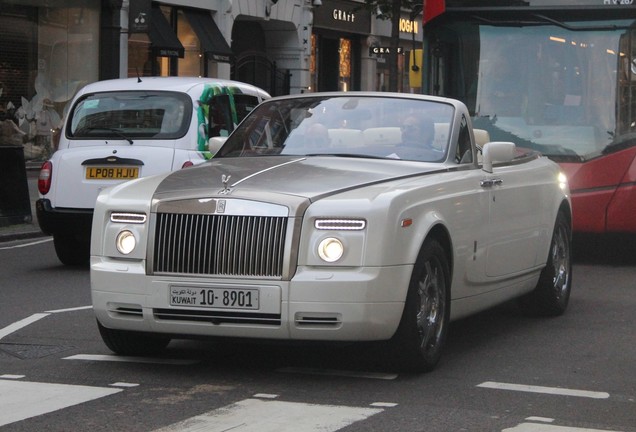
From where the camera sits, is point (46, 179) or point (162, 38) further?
point (162, 38)

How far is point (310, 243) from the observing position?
7.33m

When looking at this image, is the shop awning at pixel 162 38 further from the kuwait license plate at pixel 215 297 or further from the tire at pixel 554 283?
the kuwait license plate at pixel 215 297

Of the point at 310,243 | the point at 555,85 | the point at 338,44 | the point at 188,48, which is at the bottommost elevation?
the point at 310,243

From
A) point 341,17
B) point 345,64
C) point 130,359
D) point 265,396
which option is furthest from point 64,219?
point 345,64

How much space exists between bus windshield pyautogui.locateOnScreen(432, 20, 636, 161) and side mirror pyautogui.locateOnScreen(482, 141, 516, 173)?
599 cm

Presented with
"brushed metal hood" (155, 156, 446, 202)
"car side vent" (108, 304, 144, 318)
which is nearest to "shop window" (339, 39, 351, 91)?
"brushed metal hood" (155, 156, 446, 202)

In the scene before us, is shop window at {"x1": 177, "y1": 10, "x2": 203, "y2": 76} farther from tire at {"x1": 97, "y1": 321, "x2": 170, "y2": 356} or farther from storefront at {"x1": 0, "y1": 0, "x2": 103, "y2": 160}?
tire at {"x1": 97, "y1": 321, "x2": 170, "y2": 356}

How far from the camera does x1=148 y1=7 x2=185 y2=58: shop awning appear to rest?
3197 cm

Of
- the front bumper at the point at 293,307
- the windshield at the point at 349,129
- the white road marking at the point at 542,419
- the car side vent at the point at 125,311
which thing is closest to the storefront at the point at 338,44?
the windshield at the point at 349,129

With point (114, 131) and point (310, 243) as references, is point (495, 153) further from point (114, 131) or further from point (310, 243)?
point (114, 131)

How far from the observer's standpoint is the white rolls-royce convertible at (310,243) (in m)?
7.32

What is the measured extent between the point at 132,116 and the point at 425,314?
667 centimetres

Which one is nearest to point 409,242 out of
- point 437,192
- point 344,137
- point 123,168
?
point 437,192

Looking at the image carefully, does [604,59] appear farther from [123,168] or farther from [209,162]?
[209,162]
